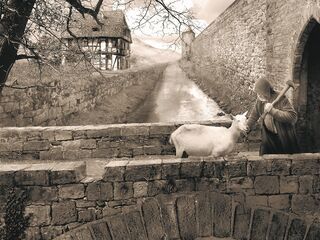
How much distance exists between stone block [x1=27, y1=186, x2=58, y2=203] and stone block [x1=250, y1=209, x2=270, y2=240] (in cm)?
278

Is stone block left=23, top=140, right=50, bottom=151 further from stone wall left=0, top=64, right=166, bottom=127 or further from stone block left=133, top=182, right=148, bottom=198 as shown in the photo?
stone block left=133, top=182, right=148, bottom=198

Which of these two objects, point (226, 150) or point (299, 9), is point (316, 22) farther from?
point (226, 150)

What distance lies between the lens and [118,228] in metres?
4.75

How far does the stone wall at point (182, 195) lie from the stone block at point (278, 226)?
0.01 metres

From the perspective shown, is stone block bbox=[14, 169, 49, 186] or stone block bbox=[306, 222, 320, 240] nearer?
stone block bbox=[14, 169, 49, 186]

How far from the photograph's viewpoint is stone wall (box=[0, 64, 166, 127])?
9547 millimetres

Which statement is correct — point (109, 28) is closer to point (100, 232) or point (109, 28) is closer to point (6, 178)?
point (6, 178)

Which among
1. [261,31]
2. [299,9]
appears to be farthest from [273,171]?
[261,31]

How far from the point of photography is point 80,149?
24.9ft

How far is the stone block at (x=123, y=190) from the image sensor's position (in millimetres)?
4840

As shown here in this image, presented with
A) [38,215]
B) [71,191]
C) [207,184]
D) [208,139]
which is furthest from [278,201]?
[38,215]

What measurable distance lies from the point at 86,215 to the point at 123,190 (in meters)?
0.61

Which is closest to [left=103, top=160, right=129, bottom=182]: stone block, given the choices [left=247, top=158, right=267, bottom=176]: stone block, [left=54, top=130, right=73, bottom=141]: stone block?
[left=247, top=158, right=267, bottom=176]: stone block

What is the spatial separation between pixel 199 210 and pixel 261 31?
9745mm
